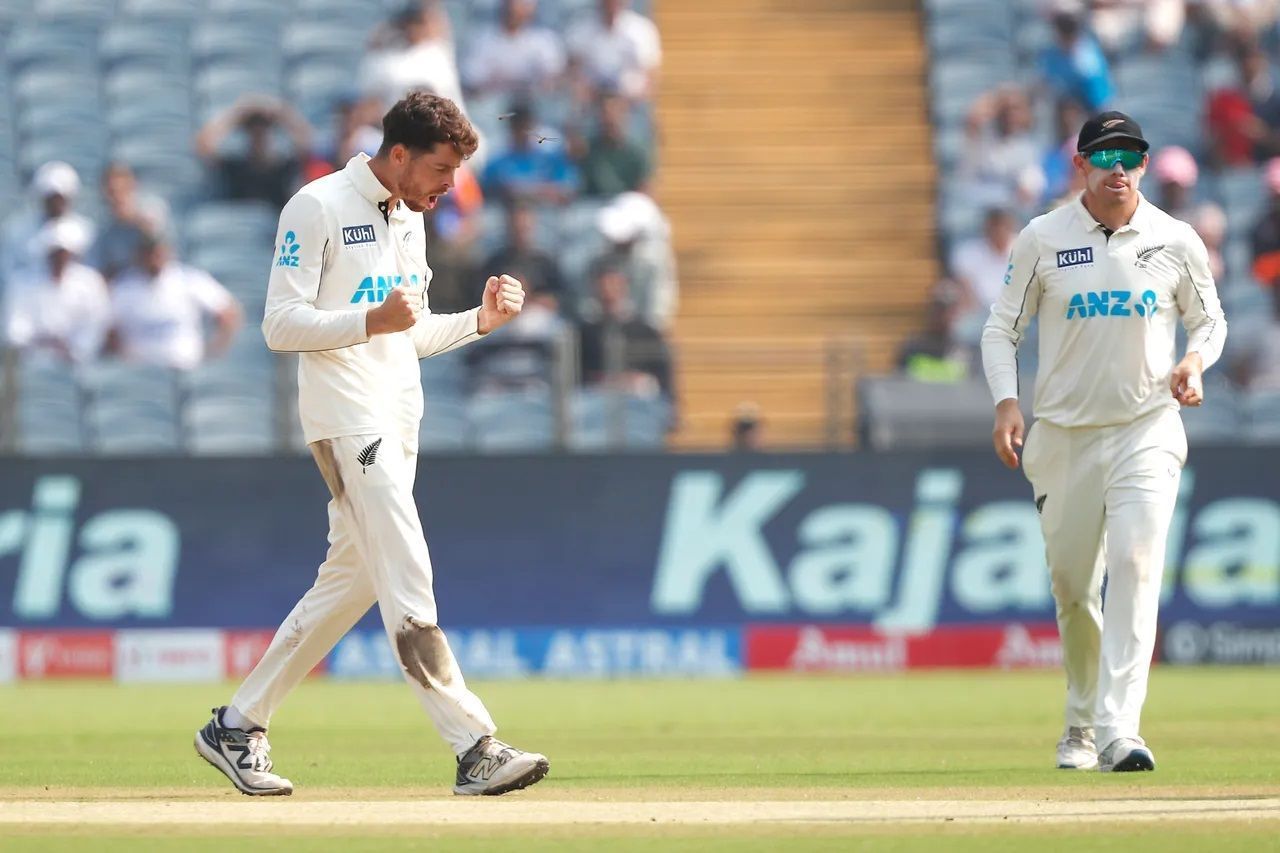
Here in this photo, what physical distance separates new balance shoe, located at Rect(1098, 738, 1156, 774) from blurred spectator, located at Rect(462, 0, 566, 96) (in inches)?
456

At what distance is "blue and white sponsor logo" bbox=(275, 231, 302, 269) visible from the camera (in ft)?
23.7

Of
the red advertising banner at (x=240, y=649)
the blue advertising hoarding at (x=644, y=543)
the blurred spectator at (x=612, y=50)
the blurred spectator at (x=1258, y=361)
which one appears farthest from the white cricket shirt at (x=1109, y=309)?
the blurred spectator at (x=612, y=50)

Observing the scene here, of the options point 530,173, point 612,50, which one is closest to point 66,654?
point 530,173

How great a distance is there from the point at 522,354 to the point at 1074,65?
587 cm

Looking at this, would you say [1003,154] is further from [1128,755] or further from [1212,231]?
[1128,755]

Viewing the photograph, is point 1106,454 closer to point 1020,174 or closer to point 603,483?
point 603,483

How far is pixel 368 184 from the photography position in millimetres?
7320

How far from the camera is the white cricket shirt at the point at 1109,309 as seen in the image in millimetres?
8367

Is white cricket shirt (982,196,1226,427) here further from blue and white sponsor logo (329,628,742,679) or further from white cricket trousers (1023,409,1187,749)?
blue and white sponsor logo (329,628,742,679)

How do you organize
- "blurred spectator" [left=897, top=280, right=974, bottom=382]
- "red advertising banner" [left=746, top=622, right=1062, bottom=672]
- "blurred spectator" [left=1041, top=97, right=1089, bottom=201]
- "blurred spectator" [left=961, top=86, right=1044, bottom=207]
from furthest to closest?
1. "blurred spectator" [left=961, top=86, right=1044, bottom=207]
2. "blurred spectator" [left=1041, top=97, right=1089, bottom=201]
3. "blurred spectator" [left=897, top=280, right=974, bottom=382]
4. "red advertising banner" [left=746, top=622, right=1062, bottom=672]

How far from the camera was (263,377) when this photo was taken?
52.2 ft

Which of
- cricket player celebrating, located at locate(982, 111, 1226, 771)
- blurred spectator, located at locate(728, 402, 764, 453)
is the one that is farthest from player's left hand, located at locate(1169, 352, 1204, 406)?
blurred spectator, located at locate(728, 402, 764, 453)

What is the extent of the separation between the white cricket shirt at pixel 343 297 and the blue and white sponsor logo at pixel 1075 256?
246 cm

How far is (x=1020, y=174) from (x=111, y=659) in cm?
798
